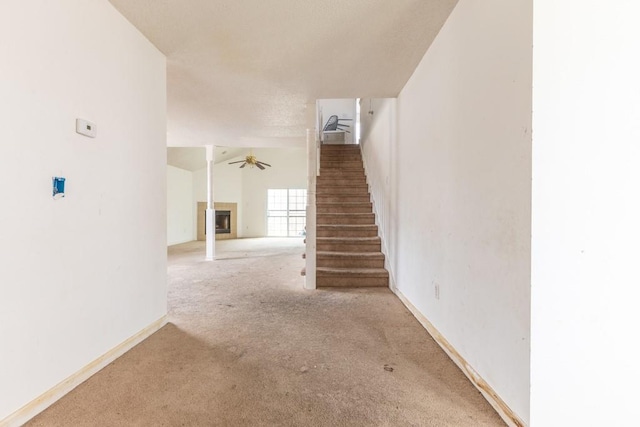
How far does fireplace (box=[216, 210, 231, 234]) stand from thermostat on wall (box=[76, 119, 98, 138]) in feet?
28.4

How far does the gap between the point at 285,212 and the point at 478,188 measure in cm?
936

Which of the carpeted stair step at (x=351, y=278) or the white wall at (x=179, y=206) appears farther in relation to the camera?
the white wall at (x=179, y=206)

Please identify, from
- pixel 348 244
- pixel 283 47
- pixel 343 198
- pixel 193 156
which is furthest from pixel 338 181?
pixel 193 156

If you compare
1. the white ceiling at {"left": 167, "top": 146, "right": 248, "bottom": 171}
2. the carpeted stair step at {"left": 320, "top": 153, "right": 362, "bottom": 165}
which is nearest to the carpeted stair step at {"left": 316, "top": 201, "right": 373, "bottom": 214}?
the carpeted stair step at {"left": 320, "top": 153, "right": 362, "bottom": 165}

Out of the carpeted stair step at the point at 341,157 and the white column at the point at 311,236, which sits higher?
the carpeted stair step at the point at 341,157

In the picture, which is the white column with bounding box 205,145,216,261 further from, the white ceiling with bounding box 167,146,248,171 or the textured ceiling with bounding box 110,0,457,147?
the textured ceiling with bounding box 110,0,457,147

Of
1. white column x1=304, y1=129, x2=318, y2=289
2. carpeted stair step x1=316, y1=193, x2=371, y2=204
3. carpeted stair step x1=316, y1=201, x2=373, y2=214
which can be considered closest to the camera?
white column x1=304, y1=129, x2=318, y2=289

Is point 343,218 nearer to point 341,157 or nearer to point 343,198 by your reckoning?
point 343,198

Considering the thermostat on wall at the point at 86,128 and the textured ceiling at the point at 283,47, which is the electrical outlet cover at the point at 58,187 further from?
the textured ceiling at the point at 283,47

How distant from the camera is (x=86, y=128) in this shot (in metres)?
1.57

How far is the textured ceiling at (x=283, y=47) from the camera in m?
1.76

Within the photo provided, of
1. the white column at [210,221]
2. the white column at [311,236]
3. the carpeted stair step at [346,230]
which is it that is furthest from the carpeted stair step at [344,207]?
the white column at [210,221]

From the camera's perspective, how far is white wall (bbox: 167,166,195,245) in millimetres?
8031

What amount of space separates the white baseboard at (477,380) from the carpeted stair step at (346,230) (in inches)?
73.0
